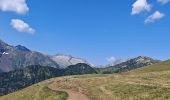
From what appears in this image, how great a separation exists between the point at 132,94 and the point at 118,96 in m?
2.67

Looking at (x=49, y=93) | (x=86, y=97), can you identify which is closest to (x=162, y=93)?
(x=86, y=97)

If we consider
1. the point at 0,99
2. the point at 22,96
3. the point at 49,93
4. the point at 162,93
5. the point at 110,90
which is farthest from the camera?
the point at 0,99

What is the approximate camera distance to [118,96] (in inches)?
2569

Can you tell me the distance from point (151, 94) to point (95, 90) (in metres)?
17.0

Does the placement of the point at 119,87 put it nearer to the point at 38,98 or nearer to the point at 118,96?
the point at 118,96

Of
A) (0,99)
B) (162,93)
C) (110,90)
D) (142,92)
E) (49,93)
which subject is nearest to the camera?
(162,93)

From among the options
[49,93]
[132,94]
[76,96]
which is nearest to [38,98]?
[49,93]

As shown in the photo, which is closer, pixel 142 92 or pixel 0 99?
pixel 142 92

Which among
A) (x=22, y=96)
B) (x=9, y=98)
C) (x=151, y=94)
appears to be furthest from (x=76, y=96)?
(x=9, y=98)

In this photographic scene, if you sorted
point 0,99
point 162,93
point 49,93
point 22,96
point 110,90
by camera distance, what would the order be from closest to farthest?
point 162,93 < point 110,90 < point 49,93 < point 22,96 < point 0,99

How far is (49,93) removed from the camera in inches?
3155

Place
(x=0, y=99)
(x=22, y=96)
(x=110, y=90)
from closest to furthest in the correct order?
(x=110, y=90) < (x=22, y=96) < (x=0, y=99)

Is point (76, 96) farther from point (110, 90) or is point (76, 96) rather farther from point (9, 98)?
point (9, 98)

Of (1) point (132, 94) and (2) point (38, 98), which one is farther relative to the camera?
(2) point (38, 98)
